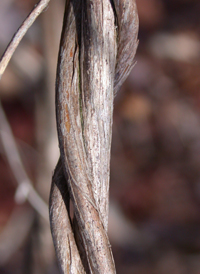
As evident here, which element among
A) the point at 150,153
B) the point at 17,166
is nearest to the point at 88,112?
the point at 17,166

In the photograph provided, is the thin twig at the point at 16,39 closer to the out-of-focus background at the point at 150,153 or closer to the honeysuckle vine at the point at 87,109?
the honeysuckle vine at the point at 87,109

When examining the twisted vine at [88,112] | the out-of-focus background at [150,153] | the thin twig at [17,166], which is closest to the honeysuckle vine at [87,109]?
the twisted vine at [88,112]

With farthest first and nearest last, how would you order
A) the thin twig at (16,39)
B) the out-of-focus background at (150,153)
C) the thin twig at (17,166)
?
the out-of-focus background at (150,153) < the thin twig at (17,166) < the thin twig at (16,39)

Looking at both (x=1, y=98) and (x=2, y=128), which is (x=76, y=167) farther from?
(x=1, y=98)

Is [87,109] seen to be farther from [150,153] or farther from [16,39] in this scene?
[150,153]

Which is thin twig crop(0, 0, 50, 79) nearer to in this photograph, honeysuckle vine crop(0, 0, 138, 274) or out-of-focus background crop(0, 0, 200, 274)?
honeysuckle vine crop(0, 0, 138, 274)

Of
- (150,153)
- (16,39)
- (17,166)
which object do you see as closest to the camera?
(16,39)
